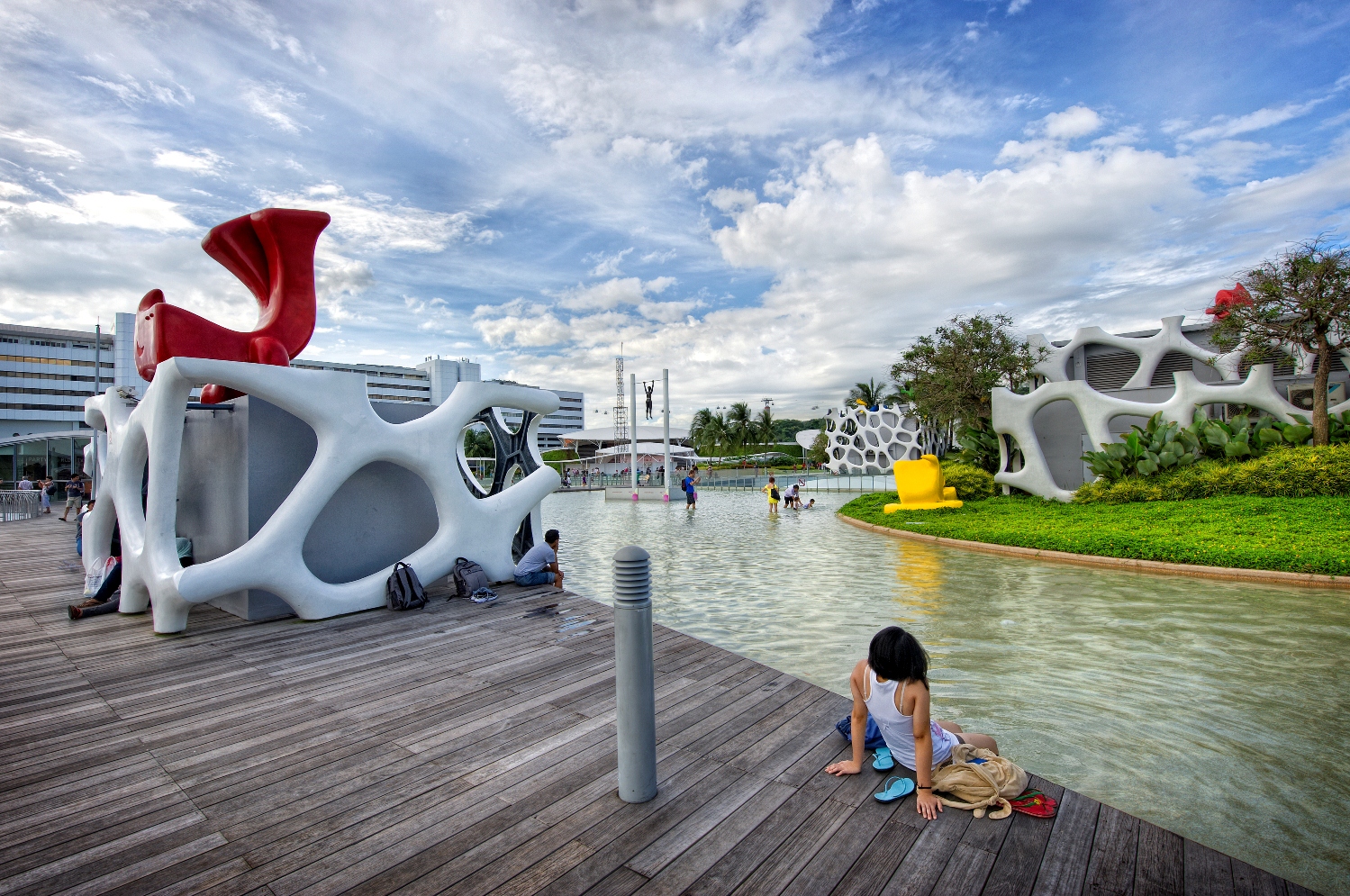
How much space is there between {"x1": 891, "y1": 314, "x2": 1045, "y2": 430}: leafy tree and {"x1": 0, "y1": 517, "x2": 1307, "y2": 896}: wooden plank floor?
21.4 m

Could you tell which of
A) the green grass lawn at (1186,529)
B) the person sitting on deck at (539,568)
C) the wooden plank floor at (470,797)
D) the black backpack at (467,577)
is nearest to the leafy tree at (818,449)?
the green grass lawn at (1186,529)

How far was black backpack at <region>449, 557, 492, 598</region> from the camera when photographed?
8438mm

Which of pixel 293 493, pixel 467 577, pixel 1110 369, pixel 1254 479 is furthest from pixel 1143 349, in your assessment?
pixel 293 493

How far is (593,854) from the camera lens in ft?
9.96

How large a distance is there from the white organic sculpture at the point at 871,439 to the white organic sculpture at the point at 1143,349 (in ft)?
61.4

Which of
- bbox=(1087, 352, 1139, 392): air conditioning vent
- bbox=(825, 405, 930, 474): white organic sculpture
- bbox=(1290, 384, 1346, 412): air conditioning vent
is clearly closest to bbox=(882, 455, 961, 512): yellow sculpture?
bbox=(1087, 352, 1139, 392): air conditioning vent

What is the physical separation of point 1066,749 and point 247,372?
802 cm

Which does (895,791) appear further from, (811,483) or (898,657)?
(811,483)

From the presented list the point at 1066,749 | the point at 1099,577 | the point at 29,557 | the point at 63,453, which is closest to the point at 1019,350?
the point at 1099,577

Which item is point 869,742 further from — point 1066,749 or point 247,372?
point 247,372

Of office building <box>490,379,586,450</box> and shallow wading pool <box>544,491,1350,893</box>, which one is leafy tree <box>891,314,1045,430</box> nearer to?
shallow wading pool <box>544,491,1350,893</box>

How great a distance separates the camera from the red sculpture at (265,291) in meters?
7.88

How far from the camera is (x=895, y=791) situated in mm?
3445

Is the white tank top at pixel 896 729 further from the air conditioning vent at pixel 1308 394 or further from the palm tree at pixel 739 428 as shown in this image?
the palm tree at pixel 739 428
